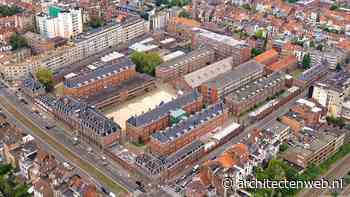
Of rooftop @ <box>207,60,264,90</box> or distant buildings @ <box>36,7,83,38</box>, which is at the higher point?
distant buildings @ <box>36,7,83,38</box>

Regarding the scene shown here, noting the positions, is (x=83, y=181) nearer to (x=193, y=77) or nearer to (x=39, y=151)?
(x=39, y=151)

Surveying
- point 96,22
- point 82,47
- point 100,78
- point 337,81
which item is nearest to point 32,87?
point 100,78

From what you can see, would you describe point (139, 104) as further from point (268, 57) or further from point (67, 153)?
point (268, 57)

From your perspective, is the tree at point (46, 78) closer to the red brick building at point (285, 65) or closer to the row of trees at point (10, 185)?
the row of trees at point (10, 185)

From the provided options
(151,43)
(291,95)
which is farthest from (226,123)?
(151,43)

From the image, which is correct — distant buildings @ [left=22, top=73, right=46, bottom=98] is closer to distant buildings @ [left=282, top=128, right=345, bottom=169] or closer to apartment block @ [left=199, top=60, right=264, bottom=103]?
apartment block @ [left=199, top=60, right=264, bottom=103]

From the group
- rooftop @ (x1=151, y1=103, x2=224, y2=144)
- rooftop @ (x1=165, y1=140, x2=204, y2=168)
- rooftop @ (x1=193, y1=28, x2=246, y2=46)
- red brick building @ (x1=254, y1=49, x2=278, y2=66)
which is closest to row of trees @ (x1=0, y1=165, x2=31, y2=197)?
rooftop @ (x1=165, y1=140, x2=204, y2=168)

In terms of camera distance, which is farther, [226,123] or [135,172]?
[226,123]
